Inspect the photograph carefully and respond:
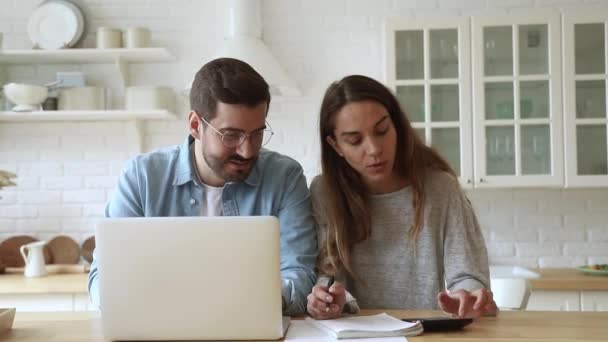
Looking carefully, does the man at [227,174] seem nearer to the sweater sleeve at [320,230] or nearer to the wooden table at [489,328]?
the sweater sleeve at [320,230]

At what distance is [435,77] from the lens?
3.48m

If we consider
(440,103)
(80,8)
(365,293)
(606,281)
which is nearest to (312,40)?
(440,103)

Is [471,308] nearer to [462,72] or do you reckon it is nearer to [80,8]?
[462,72]

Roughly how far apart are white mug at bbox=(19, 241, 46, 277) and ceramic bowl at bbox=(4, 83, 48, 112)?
2.26ft

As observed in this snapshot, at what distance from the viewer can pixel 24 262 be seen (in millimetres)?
3752

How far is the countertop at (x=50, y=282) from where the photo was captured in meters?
3.18

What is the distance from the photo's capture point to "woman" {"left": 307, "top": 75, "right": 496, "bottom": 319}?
6.26 feet

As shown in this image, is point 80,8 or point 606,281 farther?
point 80,8

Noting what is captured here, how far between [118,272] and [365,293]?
80 cm

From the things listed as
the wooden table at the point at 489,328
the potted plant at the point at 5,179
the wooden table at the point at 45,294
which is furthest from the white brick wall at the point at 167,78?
the wooden table at the point at 489,328

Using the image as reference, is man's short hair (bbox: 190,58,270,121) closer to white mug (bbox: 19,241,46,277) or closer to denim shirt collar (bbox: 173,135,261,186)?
denim shirt collar (bbox: 173,135,261,186)

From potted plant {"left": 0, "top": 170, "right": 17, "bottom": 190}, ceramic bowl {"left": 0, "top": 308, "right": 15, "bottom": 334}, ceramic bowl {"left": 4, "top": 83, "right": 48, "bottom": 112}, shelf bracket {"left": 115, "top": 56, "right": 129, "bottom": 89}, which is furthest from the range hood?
ceramic bowl {"left": 0, "top": 308, "right": 15, "bottom": 334}

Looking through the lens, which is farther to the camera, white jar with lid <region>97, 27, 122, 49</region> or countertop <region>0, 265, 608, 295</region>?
white jar with lid <region>97, 27, 122, 49</region>

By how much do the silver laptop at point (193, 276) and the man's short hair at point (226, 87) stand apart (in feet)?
1.84
